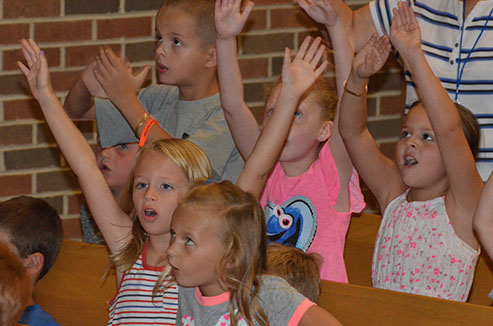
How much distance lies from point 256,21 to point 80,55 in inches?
30.2

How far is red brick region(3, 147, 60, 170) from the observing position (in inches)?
133

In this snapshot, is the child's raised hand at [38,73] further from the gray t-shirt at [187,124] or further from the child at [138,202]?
the gray t-shirt at [187,124]

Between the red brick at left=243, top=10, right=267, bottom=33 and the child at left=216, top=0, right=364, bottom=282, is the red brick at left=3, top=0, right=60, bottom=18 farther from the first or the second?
the child at left=216, top=0, right=364, bottom=282

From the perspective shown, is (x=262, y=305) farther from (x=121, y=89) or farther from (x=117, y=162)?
(x=117, y=162)

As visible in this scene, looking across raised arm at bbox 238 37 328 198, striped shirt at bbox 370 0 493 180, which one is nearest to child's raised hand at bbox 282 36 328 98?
raised arm at bbox 238 37 328 198

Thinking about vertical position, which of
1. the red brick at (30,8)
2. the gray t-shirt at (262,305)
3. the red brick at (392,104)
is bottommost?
the gray t-shirt at (262,305)

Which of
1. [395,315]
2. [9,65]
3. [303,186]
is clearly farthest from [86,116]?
[395,315]

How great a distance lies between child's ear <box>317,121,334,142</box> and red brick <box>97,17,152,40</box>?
1083 mm

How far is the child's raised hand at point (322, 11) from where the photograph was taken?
271 centimetres

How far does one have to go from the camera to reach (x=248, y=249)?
6.67 ft

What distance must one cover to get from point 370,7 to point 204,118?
691mm

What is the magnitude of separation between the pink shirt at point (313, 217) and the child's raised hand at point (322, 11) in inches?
17.8

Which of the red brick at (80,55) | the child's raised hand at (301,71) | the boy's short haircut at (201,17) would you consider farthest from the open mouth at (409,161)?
the red brick at (80,55)

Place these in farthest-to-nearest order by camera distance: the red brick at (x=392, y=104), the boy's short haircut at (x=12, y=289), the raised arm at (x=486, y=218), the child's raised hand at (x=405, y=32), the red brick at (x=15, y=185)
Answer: the red brick at (x=392, y=104), the red brick at (x=15, y=185), the child's raised hand at (x=405, y=32), the raised arm at (x=486, y=218), the boy's short haircut at (x=12, y=289)
